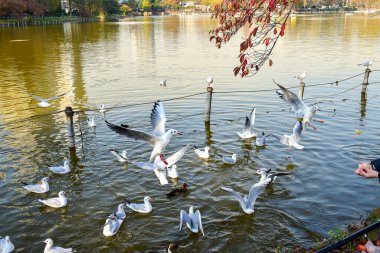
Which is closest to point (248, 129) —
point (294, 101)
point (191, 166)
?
point (294, 101)

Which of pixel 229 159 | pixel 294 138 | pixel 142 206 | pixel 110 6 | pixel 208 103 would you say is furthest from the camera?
pixel 110 6

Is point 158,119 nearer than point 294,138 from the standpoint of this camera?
Yes

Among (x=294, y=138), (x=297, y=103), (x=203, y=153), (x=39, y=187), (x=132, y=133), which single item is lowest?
(x=39, y=187)

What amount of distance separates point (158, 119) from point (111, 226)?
2661 millimetres

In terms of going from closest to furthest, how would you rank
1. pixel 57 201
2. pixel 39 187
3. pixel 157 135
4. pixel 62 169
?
pixel 157 135
pixel 57 201
pixel 39 187
pixel 62 169

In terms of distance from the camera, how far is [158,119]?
8.64 metres

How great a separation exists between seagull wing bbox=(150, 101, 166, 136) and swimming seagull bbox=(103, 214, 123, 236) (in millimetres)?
2144

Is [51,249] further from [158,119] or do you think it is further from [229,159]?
[229,159]

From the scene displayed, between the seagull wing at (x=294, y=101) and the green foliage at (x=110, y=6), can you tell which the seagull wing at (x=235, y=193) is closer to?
the seagull wing at (x=294, y=101)

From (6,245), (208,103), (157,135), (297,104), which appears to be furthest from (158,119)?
(208,103)

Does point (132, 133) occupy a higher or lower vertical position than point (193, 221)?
higher

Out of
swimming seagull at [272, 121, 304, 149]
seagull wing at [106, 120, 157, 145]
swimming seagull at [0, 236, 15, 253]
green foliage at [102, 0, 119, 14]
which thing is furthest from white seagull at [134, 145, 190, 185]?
Result: green foliage at [102, 0, 119, 14]

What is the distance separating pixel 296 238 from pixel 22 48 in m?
39.9

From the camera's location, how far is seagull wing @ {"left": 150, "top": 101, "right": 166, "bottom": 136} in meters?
8.52
